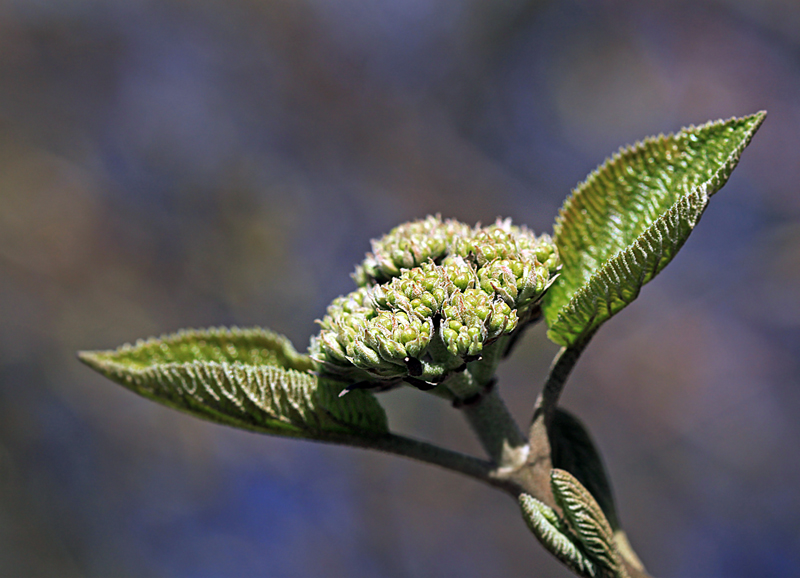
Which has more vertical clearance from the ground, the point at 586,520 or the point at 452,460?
the point at 452,460

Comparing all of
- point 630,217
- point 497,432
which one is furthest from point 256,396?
point 630,217

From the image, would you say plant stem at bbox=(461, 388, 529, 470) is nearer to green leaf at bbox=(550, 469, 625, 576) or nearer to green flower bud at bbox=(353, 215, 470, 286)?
green leaf at bbox=(550, 469, 625, 576)

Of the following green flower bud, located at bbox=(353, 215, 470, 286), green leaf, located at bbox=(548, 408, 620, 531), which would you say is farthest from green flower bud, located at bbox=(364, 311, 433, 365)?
green leaf, located at bbox=(548, 408, 620, 531)

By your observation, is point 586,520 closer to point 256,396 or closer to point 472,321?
point 472,321

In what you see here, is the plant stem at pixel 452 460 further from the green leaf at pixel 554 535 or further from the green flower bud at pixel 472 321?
the green flower bud at pixel 472 321

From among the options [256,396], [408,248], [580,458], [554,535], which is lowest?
[554,535]
